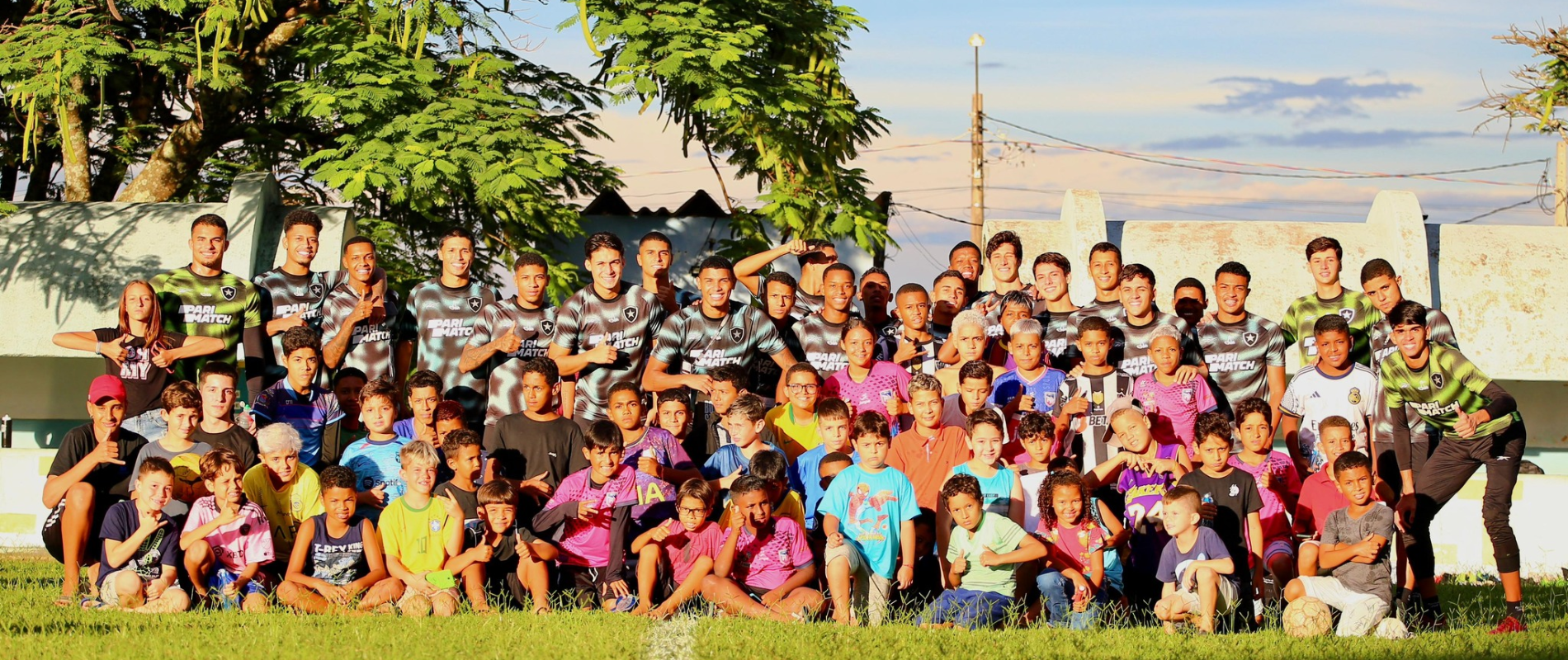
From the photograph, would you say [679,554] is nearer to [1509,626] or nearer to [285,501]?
[285,501]

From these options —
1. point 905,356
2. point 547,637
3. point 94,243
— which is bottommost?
point 547,637

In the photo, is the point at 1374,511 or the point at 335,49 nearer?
the point at 1374,511

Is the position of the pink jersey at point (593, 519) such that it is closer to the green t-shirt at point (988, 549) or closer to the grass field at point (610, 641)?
the grass field at point (610, 641)

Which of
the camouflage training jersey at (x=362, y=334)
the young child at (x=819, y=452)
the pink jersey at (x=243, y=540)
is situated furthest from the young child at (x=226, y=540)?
the young child at (x=819, y=452)

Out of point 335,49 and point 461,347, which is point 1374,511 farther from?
point 335,49

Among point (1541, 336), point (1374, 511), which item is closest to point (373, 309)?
point (1374, 511)

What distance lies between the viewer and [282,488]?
8047mm

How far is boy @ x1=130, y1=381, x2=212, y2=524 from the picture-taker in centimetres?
790

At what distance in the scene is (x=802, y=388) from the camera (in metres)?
8.52

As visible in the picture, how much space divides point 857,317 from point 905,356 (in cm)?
41

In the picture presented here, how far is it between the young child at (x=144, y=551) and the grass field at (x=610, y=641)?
0.20m

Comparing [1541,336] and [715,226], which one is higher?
[715,226]

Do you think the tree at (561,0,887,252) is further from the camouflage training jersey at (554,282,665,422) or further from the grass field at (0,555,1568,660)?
the grass field at (0,555,1568,660)

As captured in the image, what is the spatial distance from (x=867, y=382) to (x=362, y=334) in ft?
10.8
